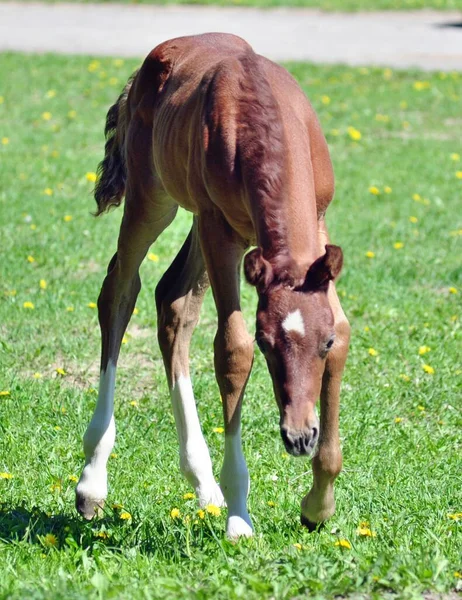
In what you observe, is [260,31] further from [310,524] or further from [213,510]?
[310,524]

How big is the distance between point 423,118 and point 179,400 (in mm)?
8924

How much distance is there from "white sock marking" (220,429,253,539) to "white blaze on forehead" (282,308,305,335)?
0.75m

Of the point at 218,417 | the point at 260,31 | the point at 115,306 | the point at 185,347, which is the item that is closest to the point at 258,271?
the point at 185,347

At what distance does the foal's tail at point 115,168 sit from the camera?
5391 millimetres

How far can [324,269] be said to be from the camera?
11.3ft

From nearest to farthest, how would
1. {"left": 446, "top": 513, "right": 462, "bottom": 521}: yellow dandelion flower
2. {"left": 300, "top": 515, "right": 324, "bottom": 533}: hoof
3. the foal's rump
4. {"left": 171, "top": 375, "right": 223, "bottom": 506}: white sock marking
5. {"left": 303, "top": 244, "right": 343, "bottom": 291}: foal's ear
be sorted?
{"left": 303, "top": 244, "right": 343, "bottom": 291}: foal's ear → the foal's rump → {"left": 300, "top": 515, "right": 324, "bottom": 533}: hoof → {"left": 446, "top": 513, "right": 462, "bottom": 521}: yellow dandelion flower → {"left": 171, "top": 375, "right": 223, "bottom": 506}: white sock marking

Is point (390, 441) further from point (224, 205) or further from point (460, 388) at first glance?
point (224, 205)

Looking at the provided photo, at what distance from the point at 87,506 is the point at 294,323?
1.47 meters

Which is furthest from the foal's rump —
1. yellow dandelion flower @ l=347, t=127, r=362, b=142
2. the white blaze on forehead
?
yellow dandelion flower @ l=347, t=127, r=362, b=142

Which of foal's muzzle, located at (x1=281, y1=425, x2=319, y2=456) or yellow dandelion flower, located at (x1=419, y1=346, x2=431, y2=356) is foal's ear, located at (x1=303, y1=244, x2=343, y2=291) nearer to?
foal's muzzle, located at (x1=281, y1=425, x2=319, y2=456)

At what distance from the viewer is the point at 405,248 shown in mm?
8430

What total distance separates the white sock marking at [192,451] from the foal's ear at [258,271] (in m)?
1.29

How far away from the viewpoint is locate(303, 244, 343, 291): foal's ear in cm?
344

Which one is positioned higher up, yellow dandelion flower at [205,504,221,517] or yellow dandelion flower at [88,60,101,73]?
yellow dandelion flower at [205,504,221,517]
